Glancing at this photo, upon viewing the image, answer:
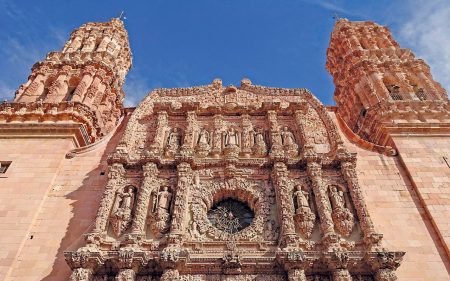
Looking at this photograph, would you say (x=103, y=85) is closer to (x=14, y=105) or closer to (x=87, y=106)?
(x=87, y=106)

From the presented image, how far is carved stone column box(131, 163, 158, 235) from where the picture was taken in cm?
1153

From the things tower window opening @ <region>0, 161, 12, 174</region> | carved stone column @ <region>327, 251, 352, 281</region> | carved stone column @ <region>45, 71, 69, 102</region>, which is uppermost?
carved stone column @ <region>45, 71, 69, 102</region>

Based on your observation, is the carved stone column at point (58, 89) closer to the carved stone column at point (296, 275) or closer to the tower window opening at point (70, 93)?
the tower window opening at point (70, 93)

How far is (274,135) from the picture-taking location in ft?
48.6

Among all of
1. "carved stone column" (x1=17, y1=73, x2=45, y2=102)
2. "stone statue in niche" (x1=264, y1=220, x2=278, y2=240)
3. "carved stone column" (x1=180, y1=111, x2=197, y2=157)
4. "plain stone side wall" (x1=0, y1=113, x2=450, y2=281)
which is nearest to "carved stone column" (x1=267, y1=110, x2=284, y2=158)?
"stone statue in niche" (x1=264, y1=220, x2=278, y2=240)

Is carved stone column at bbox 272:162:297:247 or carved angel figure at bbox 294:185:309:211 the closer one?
carved stone column at bbox 272:162:297:247

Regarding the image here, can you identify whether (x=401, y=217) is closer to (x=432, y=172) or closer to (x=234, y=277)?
(x=432, y=172)

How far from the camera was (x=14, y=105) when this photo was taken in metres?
16.4

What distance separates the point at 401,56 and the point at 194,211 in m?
14.4

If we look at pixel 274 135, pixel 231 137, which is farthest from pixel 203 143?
pixel 274 135

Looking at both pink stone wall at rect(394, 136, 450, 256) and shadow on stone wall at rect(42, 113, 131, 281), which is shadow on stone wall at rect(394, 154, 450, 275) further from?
shadow on stone wall at rect(42, 113, 131, 281)

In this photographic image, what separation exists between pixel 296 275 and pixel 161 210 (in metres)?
4.28

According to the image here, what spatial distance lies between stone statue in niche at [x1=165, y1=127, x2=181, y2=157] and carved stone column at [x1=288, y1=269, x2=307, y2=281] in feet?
19.4

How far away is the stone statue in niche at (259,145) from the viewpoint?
14.2 metres
